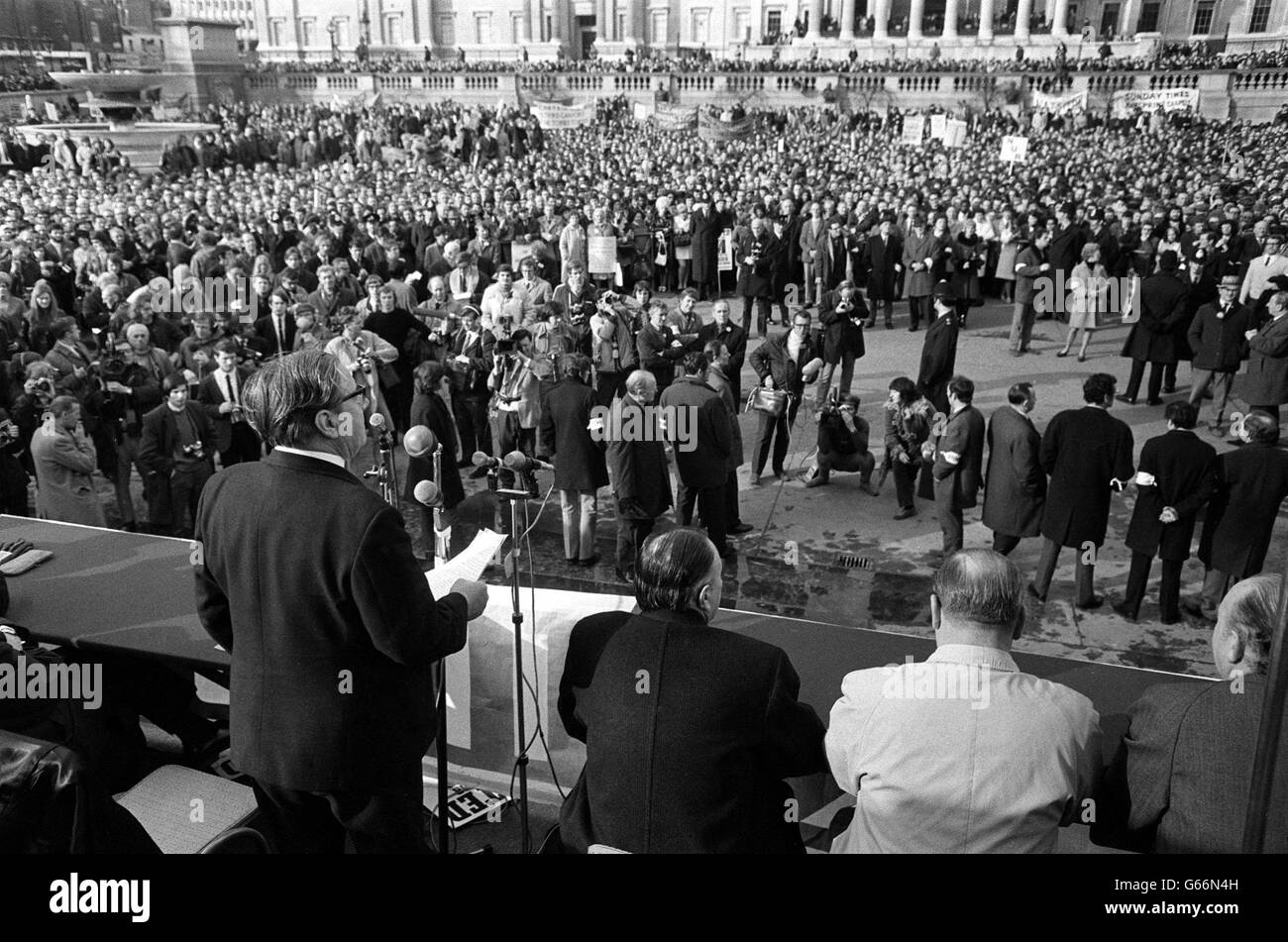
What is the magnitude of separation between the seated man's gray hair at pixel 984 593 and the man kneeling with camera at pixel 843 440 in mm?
6534

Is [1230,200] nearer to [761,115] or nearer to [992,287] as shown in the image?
[992,287]

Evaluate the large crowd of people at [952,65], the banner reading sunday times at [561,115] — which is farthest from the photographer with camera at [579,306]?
the large crowd of people at [952,65]

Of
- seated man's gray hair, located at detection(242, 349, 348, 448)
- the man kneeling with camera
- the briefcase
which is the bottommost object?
the man kneeling with camera

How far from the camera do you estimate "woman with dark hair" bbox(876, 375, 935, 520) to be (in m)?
8.46

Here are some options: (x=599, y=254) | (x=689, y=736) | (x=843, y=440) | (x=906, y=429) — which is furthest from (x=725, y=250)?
(x=689, y=736)

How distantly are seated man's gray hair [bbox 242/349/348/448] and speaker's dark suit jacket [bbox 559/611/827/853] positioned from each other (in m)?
1.05

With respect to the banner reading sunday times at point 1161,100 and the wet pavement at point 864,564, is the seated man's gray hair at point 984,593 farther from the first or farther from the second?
the banner reading sunday times at point 1161,100

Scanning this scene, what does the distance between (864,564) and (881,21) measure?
186 ft

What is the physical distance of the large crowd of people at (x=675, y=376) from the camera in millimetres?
2570

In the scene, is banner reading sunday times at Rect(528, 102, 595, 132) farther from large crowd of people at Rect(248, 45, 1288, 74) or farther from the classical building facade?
the classical building facade

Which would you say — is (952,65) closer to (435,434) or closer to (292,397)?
(435,434)

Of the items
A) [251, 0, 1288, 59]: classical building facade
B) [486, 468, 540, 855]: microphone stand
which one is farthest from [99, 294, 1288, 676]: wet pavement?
[251, 0, 1288, 59]: classical building facade
